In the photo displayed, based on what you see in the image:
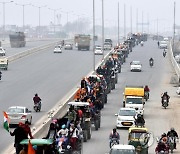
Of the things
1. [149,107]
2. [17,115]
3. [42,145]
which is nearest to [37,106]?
[17,115]

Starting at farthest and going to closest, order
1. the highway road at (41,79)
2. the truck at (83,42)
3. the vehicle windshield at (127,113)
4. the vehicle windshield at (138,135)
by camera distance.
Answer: the truck at (83,42) → the highway road at (41,79) → the vehicle windshield at (127,113) → the vehicle windshield at (138,135)

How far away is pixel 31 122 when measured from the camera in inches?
1779

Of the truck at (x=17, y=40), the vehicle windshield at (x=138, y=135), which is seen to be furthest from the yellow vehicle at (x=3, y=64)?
the truck at (x=17, y=40)

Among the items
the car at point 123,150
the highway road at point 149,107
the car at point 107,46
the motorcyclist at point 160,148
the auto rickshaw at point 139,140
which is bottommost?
the highway road at point 149,107

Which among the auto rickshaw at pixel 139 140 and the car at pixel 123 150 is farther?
the auto rickshaw at pixel 139 140

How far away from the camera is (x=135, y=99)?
170 ft

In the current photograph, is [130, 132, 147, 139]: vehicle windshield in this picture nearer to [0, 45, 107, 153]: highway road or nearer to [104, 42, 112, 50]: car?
[0, 45, 107, 153]: highway road

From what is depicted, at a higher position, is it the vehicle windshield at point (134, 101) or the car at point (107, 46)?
the vehicle windshield at point (134, 101)

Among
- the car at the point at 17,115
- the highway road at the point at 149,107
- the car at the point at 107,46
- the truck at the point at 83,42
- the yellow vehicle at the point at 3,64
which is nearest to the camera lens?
the highway road at the point at 149,107

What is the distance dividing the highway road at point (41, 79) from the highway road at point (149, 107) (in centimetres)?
393

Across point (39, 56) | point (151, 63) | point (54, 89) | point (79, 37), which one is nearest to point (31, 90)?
point (54, 89)

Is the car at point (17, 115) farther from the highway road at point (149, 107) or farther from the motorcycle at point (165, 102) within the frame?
the motorcycle at point (165, 102)

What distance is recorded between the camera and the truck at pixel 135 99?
50309 millimetres

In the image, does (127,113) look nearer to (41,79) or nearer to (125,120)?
(125,120)
